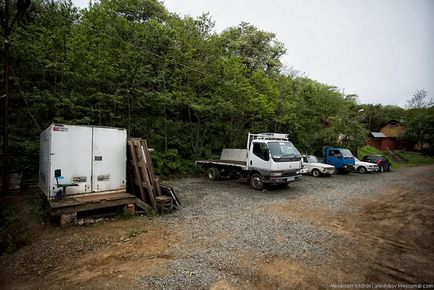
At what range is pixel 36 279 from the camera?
12.1 feet

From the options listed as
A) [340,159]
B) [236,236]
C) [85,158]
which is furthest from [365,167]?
[85,158]

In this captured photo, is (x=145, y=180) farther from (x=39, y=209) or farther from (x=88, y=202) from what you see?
(x=39, y=209)

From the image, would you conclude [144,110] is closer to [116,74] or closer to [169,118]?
[169,118]

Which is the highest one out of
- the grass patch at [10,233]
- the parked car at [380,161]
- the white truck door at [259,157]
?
the white truck door at [259,157]

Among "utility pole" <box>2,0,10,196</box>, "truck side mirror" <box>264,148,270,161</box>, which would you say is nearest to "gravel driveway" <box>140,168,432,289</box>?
"truck side mirror" <box>264,148,270,161</box>

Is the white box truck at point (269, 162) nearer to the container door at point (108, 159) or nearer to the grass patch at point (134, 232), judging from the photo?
the container door at point (108, 159)

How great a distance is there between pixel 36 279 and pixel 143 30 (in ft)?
37.1

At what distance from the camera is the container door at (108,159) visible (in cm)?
677

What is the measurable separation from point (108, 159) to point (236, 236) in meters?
4.45

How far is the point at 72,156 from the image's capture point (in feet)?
20.8

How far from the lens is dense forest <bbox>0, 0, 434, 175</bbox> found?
10047 millimetres

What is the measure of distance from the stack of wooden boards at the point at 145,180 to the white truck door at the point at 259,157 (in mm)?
4691

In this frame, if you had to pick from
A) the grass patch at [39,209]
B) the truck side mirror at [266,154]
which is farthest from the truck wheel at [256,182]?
the grass patch at [39,209]

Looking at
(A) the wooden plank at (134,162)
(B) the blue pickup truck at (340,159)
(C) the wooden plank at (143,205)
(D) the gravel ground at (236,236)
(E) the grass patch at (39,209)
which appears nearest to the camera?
(D) the gravel ground at (236,236)
